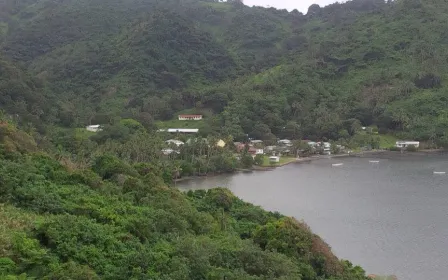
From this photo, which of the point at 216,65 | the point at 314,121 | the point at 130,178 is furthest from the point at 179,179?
the point at 216,65

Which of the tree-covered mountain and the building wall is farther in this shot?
the building wall

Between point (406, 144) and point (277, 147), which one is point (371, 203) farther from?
point (406, 144)

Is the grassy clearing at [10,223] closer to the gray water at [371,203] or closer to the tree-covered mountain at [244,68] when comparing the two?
the gray water at [371,203]

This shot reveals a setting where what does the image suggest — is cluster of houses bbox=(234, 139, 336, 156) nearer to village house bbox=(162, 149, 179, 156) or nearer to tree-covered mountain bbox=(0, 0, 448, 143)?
tree-covered mountain bbox=(0, 0, 448, 143)

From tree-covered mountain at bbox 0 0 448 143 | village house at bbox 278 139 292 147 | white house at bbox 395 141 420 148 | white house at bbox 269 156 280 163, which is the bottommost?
white house at bbox 269 156 280 163

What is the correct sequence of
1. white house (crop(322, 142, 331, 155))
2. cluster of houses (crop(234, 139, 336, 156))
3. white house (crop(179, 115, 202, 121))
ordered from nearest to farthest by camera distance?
cluster of houses (crop(234, 139, 336, 156)) < white house (crop(322, 142, 331, 155)) < white house (crop(179, 115, 202, 121))

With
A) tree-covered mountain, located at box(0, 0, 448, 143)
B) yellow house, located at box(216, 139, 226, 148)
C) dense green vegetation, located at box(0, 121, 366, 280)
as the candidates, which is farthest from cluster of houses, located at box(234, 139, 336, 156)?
dense green vegetation, located at box(0, 121, 366, 280)
